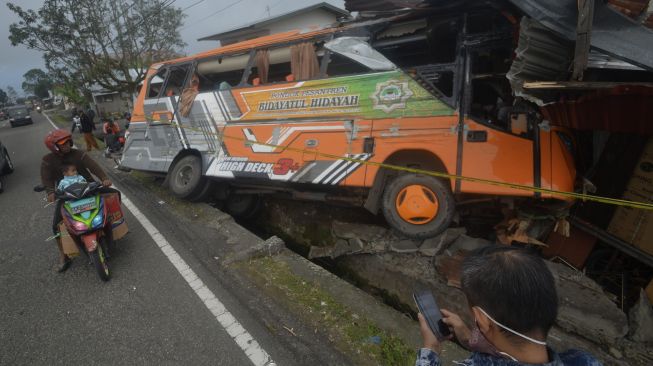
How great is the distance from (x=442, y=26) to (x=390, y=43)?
0.56 metres

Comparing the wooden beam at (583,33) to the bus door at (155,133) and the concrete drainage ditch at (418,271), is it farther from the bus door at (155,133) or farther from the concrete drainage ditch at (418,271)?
the bus door at (155,133)

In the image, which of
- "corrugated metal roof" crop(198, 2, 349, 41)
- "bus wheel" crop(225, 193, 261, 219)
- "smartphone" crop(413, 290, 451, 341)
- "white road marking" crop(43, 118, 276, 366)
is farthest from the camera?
"corrugated metal roof" crop(198, 2, 349, 41)

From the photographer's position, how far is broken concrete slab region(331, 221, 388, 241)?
4.11 meters

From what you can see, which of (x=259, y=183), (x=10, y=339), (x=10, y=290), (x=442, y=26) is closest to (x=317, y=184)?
(x=259, y=183)

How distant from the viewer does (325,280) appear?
3189mm

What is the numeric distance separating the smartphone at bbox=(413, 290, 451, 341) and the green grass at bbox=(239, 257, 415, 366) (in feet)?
2.99

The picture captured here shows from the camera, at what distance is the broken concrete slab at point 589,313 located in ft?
8.80

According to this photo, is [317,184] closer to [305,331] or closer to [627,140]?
[305,331]

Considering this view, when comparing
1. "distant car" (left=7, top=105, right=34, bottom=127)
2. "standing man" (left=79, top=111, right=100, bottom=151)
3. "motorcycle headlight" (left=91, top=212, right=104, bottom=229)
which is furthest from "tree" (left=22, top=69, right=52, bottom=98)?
"motorcycle headlight" (left=91, top=212, right=104, bottom=229)

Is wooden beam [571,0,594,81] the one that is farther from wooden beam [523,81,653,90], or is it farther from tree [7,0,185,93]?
tree [7,0,185,93]

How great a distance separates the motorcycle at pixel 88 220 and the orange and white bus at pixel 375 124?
1658 mm

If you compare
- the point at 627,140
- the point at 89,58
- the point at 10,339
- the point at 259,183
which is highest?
the point at 89,58

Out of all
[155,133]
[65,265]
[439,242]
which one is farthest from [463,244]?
[155,133]

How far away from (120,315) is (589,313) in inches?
159
